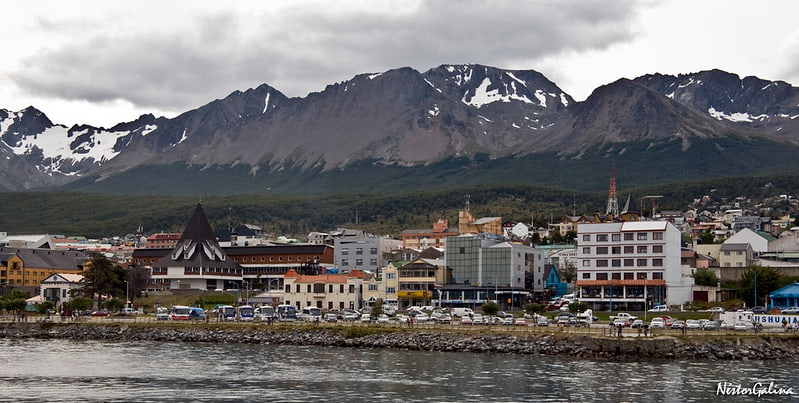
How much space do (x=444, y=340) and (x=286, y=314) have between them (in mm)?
24141

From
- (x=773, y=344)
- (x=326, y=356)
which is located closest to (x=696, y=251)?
(x=773, y=344)

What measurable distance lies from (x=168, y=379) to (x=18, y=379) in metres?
7.64

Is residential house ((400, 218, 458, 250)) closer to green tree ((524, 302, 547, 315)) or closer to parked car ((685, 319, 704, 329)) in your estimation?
green tree ((524, 302, 547, 315))

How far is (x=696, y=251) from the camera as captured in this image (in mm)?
118125

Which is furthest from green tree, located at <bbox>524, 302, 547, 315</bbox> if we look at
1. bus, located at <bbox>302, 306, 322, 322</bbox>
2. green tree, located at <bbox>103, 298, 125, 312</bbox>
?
green tree, located at <bbox>103, 298, 125, 312</bbox>

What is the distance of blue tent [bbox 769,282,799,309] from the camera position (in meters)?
84.2

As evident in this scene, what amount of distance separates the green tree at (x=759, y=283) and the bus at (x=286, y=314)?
131 ft

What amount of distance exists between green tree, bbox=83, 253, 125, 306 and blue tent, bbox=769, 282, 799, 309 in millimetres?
64465

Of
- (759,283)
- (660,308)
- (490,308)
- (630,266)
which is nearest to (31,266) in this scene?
(490,308)

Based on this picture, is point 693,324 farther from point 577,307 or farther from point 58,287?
point 58,287

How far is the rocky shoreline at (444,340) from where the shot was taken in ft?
208

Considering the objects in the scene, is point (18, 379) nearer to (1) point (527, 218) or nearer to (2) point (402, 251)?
(2) point (402, 251)

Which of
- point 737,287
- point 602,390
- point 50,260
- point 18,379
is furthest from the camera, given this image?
point 50,260

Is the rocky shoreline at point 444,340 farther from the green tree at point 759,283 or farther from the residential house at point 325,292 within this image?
the residential house at point 325,292
